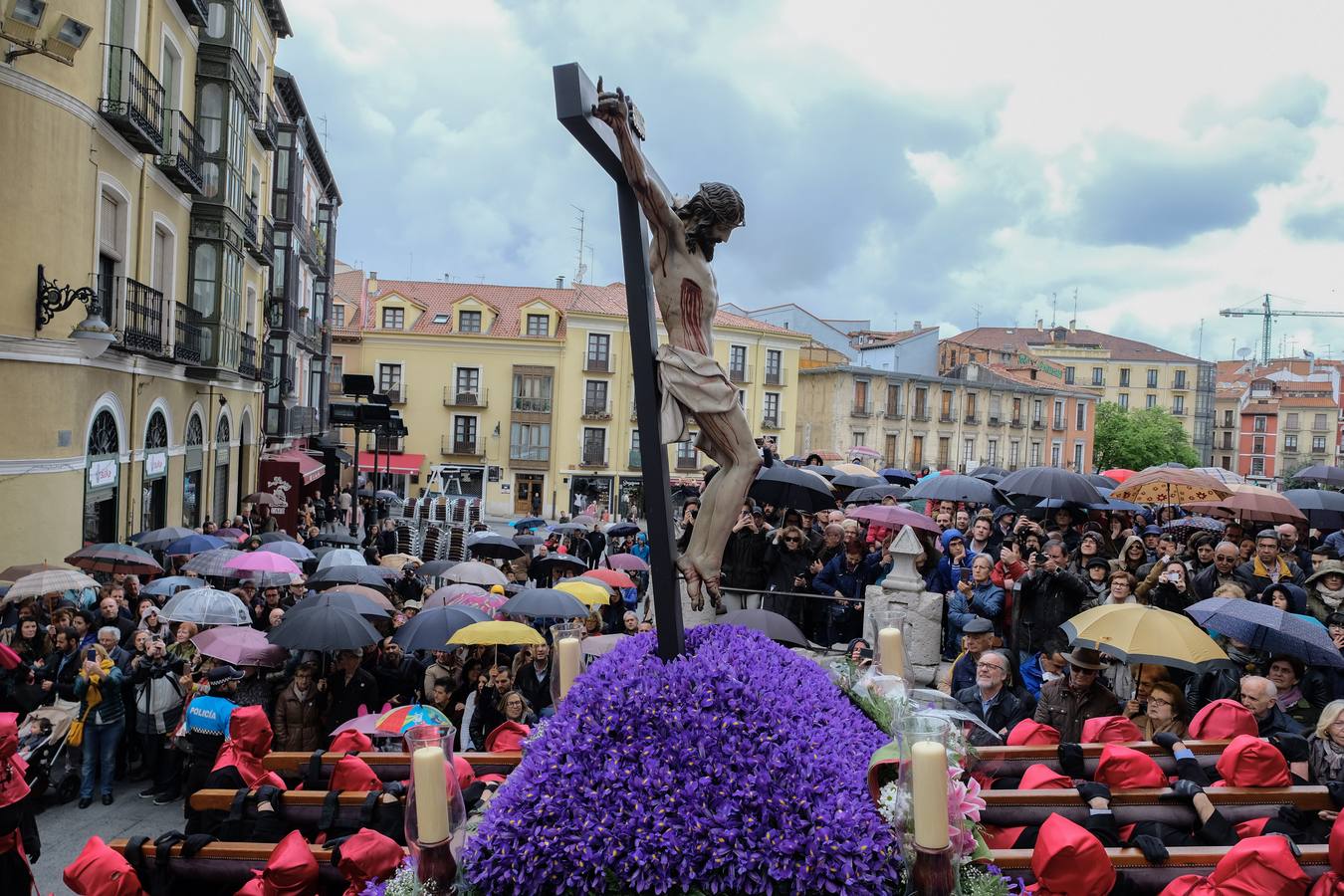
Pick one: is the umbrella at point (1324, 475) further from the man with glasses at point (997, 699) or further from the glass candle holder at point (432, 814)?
the glass candle holder at point (432, 814)

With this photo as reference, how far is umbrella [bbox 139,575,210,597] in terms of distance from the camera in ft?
40.8

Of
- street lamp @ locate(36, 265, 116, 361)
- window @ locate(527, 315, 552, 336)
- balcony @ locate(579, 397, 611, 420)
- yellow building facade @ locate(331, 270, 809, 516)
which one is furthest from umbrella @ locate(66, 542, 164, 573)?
window @ locate(527, 315, 552, 336)

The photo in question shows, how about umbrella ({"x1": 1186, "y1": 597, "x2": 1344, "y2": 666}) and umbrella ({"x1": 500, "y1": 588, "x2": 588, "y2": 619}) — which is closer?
umbrella ({"x1": 1186, "y1": 597, "x2": 1344, "y2": 666})

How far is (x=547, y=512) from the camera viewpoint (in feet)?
166

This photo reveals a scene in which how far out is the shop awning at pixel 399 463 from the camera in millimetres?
49438

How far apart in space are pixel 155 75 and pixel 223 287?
5.47m

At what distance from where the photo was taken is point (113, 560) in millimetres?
13141

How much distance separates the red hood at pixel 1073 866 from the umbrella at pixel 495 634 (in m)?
5.74

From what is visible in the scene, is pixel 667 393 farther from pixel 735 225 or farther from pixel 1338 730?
pixel 1338 730

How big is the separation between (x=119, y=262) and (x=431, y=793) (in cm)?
1765

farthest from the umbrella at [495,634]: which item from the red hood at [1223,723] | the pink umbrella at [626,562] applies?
the pink umbrella at [626,562]

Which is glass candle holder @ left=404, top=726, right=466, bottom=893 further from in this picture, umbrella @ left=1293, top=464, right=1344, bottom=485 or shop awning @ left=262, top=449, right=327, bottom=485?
shop awning @ left=262, top=449, right=327, bottom=485

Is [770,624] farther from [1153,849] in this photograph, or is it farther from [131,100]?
[131,100]

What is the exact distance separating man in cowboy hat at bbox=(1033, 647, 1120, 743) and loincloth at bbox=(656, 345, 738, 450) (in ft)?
11.8
